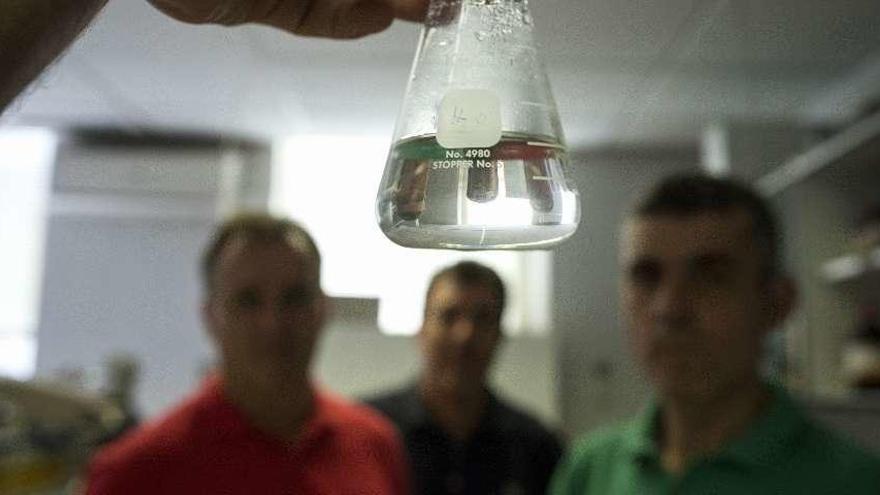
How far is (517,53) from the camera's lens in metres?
0.32

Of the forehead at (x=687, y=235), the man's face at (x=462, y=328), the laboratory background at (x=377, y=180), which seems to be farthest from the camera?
the forehead at (x=687, y=235)

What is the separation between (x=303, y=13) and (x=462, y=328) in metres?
0.40

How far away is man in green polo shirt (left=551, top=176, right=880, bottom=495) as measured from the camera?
2.42 ft

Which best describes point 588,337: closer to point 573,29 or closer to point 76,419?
point 76,419

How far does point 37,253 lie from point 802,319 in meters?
2.08

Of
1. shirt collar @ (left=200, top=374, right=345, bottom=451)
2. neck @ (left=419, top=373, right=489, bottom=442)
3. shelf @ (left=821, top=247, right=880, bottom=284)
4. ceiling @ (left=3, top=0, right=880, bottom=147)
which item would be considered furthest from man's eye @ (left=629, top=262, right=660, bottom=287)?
shelf @ (left=821, top=247, right=880, bottom=284)

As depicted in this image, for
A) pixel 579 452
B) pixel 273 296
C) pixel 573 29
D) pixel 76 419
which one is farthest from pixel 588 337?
pixel 573 29

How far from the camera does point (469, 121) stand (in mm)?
287

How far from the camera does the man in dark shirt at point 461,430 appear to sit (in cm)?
90

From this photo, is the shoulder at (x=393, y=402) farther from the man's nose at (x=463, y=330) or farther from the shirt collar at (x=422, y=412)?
the man's nose at (x=463, y=330)

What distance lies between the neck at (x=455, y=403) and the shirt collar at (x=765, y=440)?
0.67 ft

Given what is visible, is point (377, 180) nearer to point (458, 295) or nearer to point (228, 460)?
point (458, 295)

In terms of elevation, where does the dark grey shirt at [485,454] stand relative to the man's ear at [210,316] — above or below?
below

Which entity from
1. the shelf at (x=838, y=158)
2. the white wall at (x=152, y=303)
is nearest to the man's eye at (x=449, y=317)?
the shelf at (x=838, y=158)
